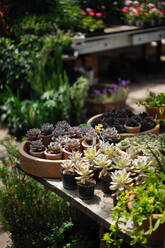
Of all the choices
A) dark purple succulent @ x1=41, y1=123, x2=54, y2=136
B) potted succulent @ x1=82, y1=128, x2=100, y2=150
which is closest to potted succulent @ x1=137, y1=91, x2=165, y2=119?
potted succulent @ x1=82, y1=128, x2=100, y2=150

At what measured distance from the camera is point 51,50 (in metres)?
5.50

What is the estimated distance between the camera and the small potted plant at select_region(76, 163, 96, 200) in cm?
217

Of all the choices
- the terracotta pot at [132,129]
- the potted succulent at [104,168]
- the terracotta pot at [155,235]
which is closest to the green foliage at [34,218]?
the potted succulent at [104,168]

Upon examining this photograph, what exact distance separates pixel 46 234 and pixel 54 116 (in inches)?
90.2

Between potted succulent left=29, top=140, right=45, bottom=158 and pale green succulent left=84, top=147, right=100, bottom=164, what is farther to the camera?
potted succulent left=29, top=140, right=45, bottom=158

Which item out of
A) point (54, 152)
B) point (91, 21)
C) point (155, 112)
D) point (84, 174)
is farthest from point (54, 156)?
point (91, 21)

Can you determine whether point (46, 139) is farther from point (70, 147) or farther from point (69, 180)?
point (69, 180)

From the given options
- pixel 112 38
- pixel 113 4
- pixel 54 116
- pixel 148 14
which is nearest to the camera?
pixel 54 116

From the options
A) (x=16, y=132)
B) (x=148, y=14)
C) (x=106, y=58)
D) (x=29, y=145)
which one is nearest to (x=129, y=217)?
(x=29, y=145)

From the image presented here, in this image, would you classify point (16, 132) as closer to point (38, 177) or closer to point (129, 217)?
point (38, 177)

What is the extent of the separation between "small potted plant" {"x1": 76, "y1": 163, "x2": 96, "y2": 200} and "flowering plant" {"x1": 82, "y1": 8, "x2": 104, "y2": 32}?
4.63 meters

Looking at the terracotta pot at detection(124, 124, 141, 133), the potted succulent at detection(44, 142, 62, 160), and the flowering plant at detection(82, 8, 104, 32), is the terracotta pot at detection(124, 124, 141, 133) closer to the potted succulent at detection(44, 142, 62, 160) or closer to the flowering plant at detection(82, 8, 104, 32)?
the potted succulent at detection(44, 142, 62, 160)

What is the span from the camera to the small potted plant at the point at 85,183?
2.17 m

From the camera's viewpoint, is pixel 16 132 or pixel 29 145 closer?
pixel 29 145
